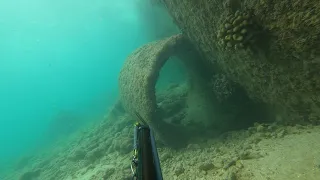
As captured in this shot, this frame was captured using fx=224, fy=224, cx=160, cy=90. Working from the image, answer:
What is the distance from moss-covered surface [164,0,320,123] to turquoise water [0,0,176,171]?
40.1 ft

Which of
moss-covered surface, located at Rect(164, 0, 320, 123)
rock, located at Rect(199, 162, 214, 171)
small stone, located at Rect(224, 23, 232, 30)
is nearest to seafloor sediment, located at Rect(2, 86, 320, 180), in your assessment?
rock, located at Rect(199, 162, 214, 171)

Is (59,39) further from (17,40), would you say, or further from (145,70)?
(145,70)

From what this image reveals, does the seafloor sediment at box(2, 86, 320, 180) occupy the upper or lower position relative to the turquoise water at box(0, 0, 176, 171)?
lower

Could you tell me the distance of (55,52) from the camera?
169m

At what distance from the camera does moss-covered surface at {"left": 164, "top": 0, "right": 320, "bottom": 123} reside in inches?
137

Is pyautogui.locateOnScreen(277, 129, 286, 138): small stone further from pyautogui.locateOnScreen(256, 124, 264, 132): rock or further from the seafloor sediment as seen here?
pyautogui.locateOnScreen(256, 124, 264, 132): rock

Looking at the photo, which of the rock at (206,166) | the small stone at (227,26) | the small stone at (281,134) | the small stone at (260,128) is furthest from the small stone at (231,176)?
the small stone at (227,26)

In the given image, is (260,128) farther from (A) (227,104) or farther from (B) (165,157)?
(B) (165,157)

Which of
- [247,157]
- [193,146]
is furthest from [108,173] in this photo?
[247,157]

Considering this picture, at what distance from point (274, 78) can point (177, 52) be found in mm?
4536

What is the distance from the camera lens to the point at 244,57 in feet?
16.6

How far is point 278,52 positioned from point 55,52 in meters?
186

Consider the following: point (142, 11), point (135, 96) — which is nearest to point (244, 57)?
point (135, 96)

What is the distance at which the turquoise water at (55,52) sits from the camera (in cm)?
4053
